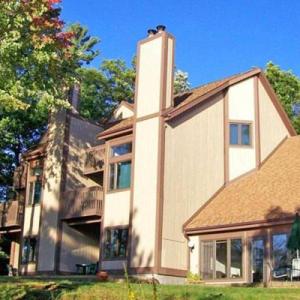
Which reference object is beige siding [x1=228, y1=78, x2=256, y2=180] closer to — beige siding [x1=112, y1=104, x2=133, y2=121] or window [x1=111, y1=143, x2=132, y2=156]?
window [x1=111, y1=143, x2=132, y2=156]

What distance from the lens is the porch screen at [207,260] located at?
23.5 m

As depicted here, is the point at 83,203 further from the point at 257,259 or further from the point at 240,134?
the point at 257,259

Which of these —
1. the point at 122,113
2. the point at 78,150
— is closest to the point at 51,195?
the point at 78,150

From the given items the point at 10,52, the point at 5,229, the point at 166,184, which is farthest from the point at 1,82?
the point at 5,229

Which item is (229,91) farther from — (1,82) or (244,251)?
(1,82)

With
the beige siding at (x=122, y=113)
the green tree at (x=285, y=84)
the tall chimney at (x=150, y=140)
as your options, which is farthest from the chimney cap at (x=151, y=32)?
the green tree at (x=285, y=84)

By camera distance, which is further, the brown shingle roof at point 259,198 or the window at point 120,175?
the window at point 120,175

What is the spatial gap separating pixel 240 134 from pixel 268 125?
2.04 m

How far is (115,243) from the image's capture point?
988 inches

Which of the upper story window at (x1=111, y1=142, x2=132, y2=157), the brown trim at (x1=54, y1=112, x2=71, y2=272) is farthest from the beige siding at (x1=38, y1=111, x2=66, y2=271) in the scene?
the upper story window at (x1=111, y1=142, x2=132, y2=157)

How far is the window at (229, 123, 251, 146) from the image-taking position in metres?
27.4

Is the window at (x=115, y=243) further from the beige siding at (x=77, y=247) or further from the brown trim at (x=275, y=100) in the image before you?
the brown trim at (x=275, y=100)

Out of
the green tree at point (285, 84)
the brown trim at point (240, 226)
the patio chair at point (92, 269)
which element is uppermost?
the green tree at point (285, 84)

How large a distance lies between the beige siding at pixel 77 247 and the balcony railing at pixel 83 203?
1088 mm
